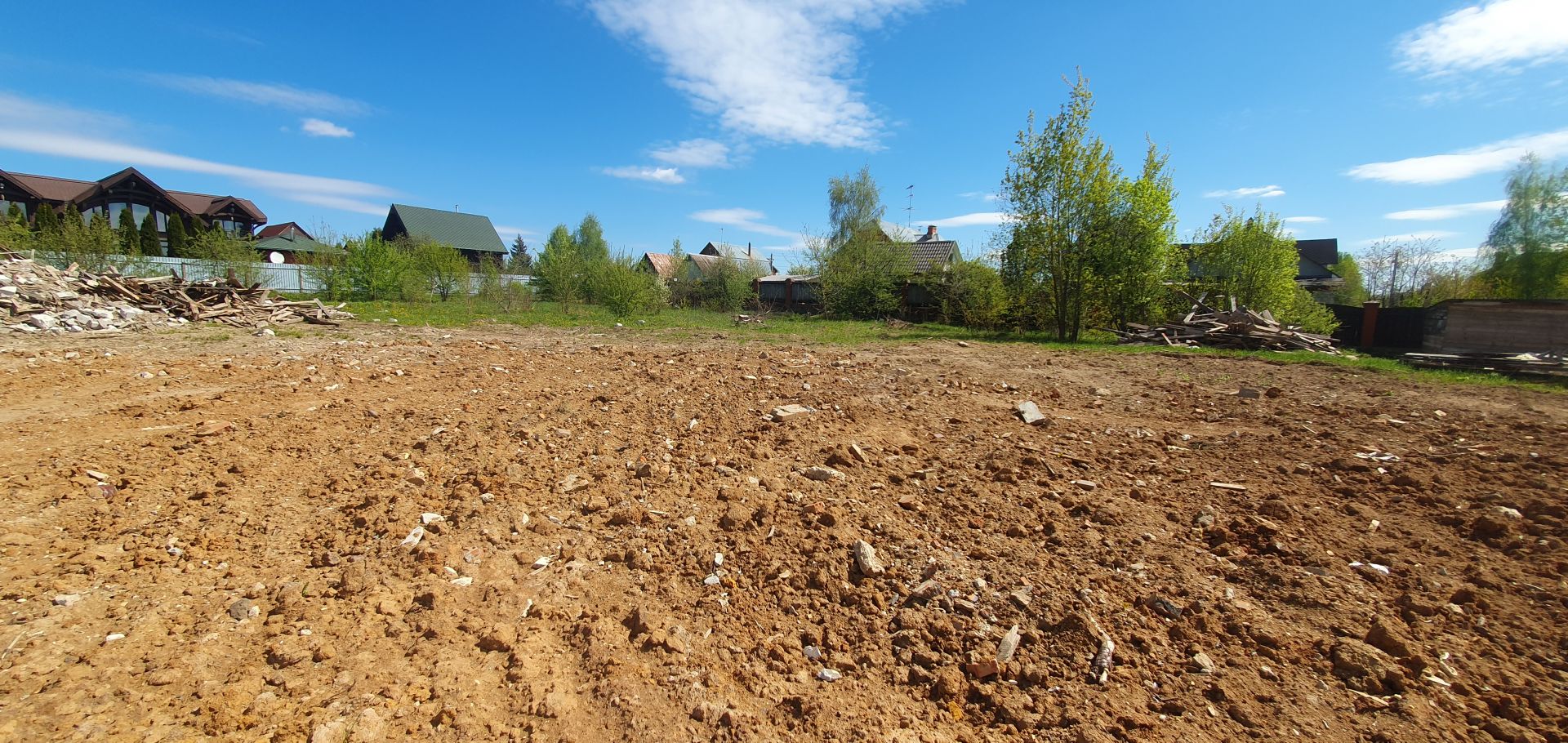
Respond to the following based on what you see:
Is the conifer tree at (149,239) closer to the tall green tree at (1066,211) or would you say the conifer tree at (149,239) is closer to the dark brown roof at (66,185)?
the dark brown roof at (66,185)

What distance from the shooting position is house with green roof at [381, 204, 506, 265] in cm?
4153

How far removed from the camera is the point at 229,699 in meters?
1.95

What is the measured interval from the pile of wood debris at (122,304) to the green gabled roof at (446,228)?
1142 inches

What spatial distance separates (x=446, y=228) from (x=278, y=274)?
59.9 feet

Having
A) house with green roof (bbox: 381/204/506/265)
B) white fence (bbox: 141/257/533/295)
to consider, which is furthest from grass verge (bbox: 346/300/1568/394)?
house with green roof (bbox: 381/204/506/265)

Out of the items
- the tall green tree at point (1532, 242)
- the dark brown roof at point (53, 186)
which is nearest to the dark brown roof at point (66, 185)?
the dark brown roof at point (53, 186)

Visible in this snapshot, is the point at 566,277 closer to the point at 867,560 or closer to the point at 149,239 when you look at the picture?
the point at 867,560

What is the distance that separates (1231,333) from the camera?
504 inches

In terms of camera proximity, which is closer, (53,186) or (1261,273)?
(1261,273)

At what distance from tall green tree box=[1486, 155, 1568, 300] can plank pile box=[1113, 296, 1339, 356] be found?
1428 centimetres

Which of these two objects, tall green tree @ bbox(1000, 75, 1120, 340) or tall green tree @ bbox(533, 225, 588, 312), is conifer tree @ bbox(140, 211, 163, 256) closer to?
tall green tree @ bbox(533, 225, 588, 312)

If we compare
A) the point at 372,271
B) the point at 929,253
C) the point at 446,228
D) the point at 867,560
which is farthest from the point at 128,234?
the point at 867,560

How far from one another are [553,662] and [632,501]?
1.37 m

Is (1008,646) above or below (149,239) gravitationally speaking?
below
